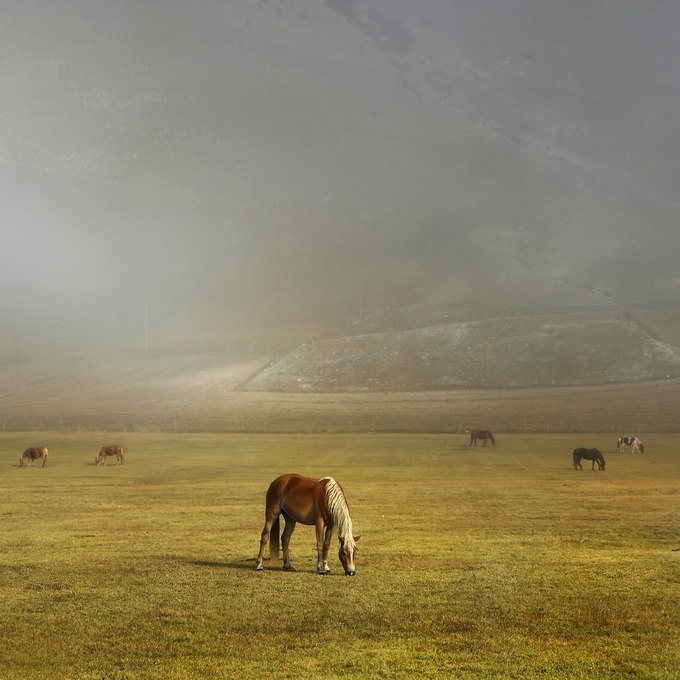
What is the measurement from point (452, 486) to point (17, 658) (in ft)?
97.3

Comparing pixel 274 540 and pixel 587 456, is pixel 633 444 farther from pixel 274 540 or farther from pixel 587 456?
pixel 274 540

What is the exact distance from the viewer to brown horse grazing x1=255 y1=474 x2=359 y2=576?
17703 millimetres

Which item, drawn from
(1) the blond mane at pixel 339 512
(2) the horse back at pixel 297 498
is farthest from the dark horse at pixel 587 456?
(1) the blond mane at pixel 339 512

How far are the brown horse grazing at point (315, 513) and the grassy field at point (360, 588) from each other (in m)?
0.42

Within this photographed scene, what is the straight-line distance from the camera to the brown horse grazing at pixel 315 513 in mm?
17703

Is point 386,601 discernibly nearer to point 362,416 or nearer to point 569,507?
point 569,507

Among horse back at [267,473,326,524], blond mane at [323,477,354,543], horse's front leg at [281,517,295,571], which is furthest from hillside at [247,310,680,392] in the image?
blond mane at [323,477,354,543]

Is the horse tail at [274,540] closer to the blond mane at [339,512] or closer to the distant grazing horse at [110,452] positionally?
the blond mane at [339,512]

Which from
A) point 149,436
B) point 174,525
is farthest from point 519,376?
point 174,525

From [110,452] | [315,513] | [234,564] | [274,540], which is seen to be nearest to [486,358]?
[110,452]

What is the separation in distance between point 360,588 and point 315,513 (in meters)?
1.91

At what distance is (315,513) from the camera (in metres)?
17.8

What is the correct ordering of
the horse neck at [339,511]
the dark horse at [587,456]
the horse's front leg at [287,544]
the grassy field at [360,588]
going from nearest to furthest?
1. the grassy field at [360,588]
2. the horse neck at [339,511]
3. the horse's front leg at [287,544]
4. the dark horse at [587,456]

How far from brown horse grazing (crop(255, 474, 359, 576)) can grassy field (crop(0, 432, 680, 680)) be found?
16.6 inches
